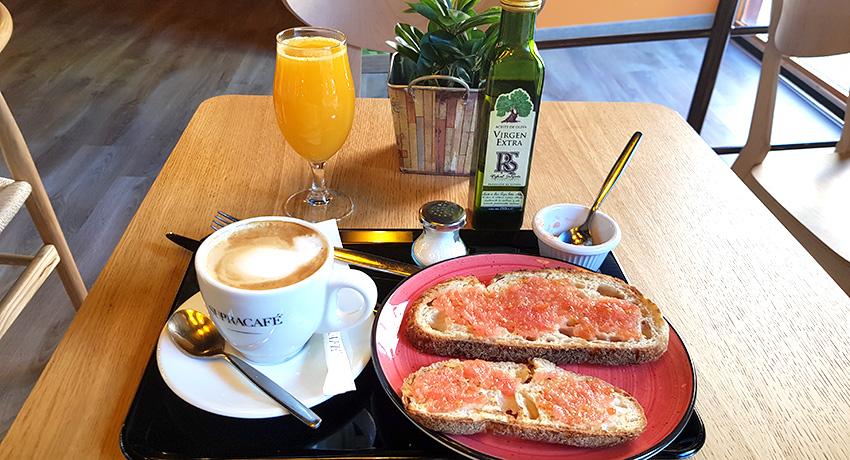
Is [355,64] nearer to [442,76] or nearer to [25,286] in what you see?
[442,76]

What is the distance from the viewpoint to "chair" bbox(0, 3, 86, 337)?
1.10 meters

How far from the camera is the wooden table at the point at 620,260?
551 millimetres

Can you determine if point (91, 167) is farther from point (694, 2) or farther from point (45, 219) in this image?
point (694, 2)

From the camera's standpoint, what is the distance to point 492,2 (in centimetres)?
134

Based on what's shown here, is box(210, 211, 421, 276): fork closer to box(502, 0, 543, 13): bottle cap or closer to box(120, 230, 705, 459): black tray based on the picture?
box(120, 230, 705, 459): black tray

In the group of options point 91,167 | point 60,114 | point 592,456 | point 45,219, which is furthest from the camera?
point 60,114

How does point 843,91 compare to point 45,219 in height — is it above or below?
below

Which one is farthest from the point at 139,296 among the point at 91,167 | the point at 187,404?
the point at 91,167

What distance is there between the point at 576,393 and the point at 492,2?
1.04 metres

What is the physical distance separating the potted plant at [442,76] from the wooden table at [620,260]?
76mm

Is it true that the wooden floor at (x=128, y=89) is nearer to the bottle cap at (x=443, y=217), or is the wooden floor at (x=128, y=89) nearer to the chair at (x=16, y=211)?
the chair at (x=16, y=211)

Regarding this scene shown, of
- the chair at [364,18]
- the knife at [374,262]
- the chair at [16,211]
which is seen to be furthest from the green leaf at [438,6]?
the chair at [16,211]

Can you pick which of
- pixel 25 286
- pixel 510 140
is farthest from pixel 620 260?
pixel 25 286

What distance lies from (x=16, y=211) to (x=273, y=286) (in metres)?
0.89
